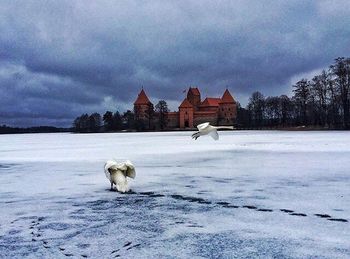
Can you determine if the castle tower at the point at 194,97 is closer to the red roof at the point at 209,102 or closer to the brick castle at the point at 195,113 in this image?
the brick castle at the point at 195,113

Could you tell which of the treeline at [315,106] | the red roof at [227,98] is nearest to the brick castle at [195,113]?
the red roof at [227,98]

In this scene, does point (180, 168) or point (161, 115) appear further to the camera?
point (161, 115)

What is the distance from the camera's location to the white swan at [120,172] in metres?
8.09

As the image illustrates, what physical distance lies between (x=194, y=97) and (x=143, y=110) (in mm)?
19464

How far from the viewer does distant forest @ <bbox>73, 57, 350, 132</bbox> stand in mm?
62094

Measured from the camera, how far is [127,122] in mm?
121562

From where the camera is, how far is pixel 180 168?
39.6 feet

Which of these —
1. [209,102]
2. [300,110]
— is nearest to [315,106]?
[300,110]

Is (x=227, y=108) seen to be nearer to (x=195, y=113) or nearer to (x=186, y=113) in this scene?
(x=195, y=113)

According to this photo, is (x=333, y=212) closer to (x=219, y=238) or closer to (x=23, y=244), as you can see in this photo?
(x=219, y=238)

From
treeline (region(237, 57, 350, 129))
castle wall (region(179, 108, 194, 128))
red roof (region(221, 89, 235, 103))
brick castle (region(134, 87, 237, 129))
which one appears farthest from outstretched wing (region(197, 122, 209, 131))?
red roof (region(221, 89, 235, 103))

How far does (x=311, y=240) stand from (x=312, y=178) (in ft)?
17.2

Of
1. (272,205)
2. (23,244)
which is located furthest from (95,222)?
(272,205)

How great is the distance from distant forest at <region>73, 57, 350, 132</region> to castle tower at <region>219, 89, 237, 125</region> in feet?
68.5
